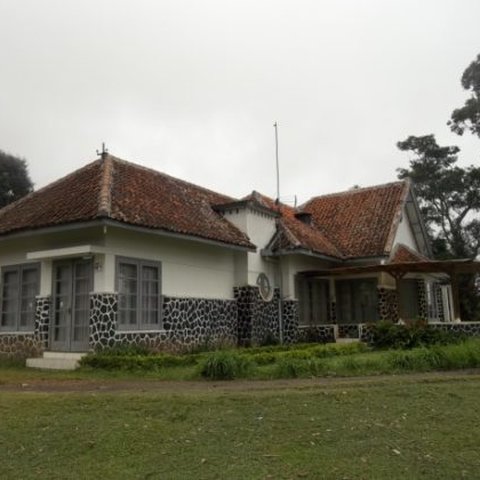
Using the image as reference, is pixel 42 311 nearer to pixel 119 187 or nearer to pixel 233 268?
pixel 119 187

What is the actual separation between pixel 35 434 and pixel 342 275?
1627cm

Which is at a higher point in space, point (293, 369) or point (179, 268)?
point (179, 268)

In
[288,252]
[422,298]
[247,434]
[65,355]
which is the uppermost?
[288,252]

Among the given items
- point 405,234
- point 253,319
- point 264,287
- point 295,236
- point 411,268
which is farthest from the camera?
point 405,234

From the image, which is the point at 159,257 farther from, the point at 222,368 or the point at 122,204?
the point at 222,368

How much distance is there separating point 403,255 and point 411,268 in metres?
3.52

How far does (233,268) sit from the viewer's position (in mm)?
19891

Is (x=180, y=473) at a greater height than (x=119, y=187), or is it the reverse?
(x=119, y=187)

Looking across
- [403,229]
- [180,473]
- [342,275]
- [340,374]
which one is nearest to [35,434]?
[180,473]

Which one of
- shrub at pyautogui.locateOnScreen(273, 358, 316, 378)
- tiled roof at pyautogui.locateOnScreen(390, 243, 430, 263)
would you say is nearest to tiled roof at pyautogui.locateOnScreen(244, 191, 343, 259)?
tiled roof at pyautogui.locateOnScreen(390, 243, 430, 263)

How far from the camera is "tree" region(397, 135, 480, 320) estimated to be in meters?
38.8

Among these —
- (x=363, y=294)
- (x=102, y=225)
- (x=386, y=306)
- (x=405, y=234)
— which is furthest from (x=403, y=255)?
(x=102, y=225)

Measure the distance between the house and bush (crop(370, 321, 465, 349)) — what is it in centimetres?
203

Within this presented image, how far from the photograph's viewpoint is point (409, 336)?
59.5ft
